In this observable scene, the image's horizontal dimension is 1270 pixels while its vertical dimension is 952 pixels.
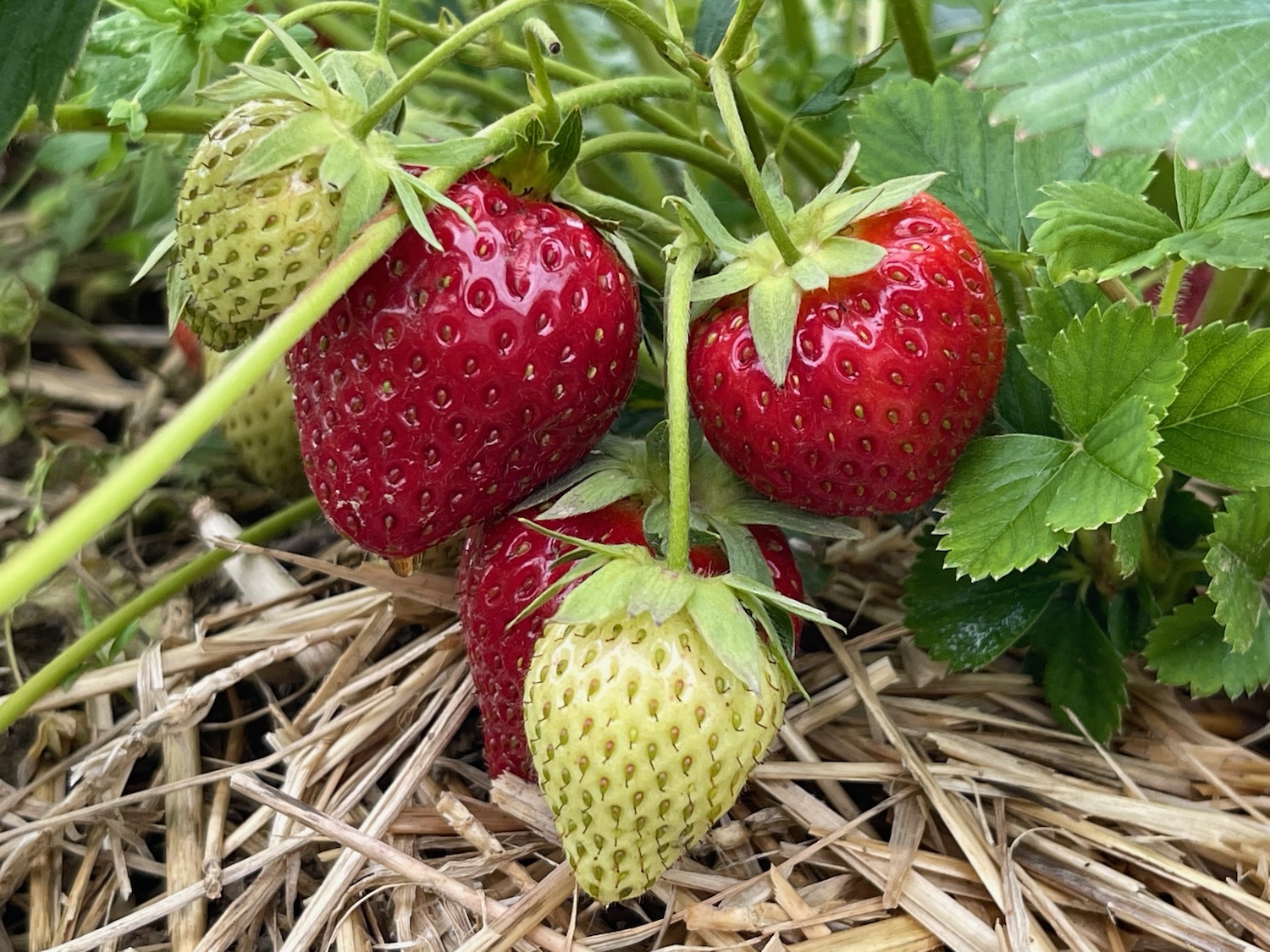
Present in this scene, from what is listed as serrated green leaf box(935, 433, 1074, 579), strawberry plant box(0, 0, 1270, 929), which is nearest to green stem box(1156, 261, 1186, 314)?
strawberry plant box(0, 0, 1270, 929)

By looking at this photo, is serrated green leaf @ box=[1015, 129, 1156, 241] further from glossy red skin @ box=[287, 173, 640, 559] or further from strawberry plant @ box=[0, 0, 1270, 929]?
glossy red skin @ box=[287, 173, 640, 559]

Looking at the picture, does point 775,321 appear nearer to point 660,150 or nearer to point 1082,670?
point 660,150

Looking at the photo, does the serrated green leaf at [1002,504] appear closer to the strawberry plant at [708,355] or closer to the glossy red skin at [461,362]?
the strawberry plant at [708,355]

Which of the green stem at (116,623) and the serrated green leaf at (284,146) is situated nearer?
the serrated green leaf at (284,146)

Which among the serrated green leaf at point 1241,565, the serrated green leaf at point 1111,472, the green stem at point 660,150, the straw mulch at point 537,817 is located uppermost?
the green stem at point 660,150

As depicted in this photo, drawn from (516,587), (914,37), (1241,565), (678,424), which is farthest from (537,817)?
(914,37)

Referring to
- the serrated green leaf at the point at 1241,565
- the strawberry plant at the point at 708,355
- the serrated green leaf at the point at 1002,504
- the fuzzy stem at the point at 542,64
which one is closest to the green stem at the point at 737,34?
the strawberry plant at the point at 708,355

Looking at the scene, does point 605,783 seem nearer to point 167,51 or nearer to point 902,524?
point 902,524
